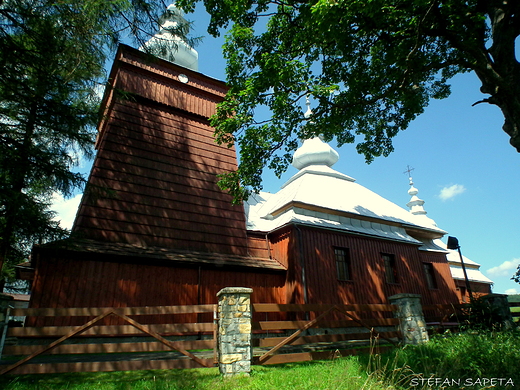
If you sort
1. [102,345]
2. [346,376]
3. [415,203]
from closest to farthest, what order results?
[346,376]
[102,345]
[415,203]

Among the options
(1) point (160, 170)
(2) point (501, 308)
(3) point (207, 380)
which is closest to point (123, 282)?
(1) point (160, 170)

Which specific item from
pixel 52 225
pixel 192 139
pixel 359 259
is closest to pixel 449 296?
pixel 359 259

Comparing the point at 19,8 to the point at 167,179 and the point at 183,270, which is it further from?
the point at 183,270

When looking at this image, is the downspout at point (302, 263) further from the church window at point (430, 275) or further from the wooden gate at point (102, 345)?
the church window at point (430, 275)

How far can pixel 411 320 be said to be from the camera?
7531 mm

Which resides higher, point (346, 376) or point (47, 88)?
point (47, 88)

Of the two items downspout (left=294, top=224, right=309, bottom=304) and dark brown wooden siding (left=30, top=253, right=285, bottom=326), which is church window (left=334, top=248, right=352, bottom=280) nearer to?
downspout (left=294, top=224, right=309, bottom=304)

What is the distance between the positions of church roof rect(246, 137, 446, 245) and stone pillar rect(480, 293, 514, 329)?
17.7 feet

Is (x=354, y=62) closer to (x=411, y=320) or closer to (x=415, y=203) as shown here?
(x=411, y=320)

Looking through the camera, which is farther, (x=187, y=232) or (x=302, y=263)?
(x=302, y=263)

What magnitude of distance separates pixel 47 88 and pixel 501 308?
12.6 m

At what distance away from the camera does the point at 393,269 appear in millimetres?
14859

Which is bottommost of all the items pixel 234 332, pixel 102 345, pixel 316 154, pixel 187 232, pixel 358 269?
pixel 102 345

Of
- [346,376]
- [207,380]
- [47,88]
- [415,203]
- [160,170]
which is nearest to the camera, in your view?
[346,376]
